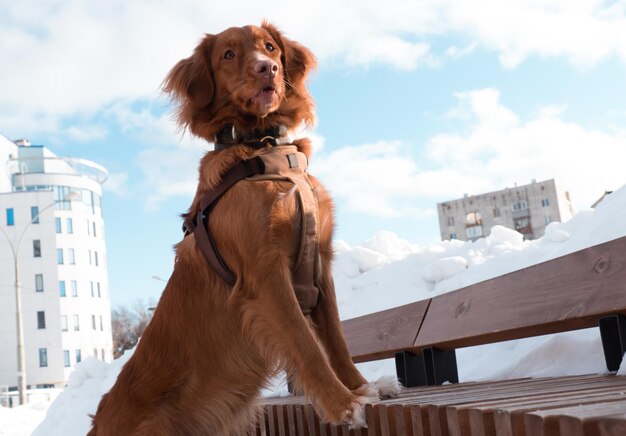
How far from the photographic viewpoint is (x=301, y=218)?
9.57 feet

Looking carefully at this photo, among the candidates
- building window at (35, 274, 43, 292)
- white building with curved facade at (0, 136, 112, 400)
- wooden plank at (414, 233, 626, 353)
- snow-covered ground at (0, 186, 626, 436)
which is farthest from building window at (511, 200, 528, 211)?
wooden plank at (414, 233, 626, 353)

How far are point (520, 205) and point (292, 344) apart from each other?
247 feet

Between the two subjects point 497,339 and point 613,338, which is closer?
point 613,338

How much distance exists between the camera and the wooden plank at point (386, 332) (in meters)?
3.92

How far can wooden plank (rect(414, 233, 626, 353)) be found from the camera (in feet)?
8.43

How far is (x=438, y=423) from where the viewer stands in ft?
6.54

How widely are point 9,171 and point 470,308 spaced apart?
58190mm

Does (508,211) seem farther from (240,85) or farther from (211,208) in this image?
(211,208)

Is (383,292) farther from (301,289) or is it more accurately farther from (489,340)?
(301,289)

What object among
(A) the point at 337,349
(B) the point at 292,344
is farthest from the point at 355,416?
(A) the point at 337,349

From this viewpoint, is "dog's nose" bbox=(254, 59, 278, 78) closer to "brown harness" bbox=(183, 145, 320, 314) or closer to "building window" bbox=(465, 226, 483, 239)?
"brown harness" bbox=(183, 145, 320, 314)

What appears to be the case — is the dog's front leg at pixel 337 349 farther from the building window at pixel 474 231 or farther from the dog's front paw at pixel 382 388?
the building window at pixel 474 231

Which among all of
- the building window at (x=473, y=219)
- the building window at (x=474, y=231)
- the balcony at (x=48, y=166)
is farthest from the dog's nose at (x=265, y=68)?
the building window at (x=473, y=219)

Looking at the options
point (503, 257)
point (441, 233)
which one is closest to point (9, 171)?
point (441, 233)
